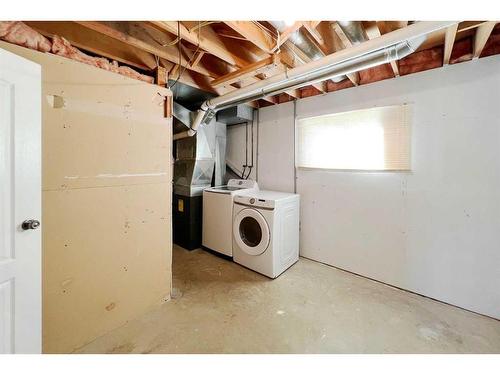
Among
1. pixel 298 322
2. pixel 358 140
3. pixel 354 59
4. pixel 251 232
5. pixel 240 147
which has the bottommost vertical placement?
pixel 298 322

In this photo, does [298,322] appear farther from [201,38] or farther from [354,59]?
[201,38]

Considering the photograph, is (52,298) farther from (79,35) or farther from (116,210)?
(79,35)

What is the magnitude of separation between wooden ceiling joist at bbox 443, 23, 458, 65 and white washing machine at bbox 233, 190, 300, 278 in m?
1.90

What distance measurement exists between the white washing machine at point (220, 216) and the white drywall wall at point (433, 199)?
1178 millimetres

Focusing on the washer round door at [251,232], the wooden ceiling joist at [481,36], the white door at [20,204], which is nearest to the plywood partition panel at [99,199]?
the white door at [20,204]

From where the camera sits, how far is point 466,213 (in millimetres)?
1896

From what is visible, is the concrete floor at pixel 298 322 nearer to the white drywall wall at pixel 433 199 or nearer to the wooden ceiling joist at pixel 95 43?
the white drywall wall at pixel 433 199

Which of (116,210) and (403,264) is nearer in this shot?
(116,210)

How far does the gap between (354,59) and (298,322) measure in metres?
2.11

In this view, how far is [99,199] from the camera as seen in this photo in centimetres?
153

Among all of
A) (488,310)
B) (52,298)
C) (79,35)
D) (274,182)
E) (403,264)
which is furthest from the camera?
(274,182)

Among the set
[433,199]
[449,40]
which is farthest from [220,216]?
[449,40]
